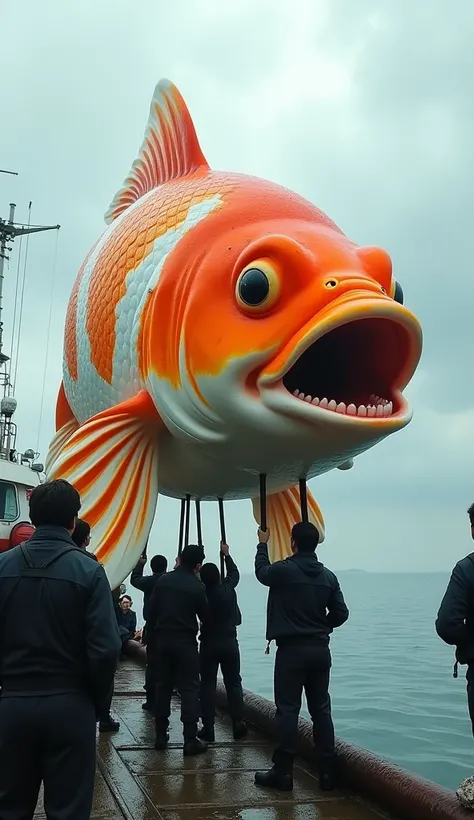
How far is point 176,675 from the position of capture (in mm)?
5621

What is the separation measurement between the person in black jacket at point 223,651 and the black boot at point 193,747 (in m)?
0.50

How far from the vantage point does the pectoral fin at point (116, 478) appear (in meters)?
4.38

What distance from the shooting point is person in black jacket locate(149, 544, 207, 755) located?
550cm

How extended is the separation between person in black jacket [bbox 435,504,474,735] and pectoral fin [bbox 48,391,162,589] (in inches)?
69.8

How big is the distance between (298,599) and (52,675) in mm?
2157

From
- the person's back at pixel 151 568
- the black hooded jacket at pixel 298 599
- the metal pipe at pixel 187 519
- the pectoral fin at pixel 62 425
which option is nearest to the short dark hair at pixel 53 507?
the black hooded jacket at pixel 298 599

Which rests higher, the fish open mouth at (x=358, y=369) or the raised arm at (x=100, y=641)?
the fish open mouth at (x=358, y=369)

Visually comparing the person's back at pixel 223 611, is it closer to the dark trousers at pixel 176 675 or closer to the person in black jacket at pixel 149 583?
the dark trousers at pixel 176 675

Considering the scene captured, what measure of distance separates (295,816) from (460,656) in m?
1.28

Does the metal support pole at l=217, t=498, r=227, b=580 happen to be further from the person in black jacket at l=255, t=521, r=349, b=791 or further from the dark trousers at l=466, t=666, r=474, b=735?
the dark trousers at l=466, t=666, r=474, b=735

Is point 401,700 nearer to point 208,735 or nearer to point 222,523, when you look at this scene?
point 208,735

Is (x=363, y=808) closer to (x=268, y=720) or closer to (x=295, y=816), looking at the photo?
(x=295, y=816)

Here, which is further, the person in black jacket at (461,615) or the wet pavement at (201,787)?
the wet pavement at (201,787)

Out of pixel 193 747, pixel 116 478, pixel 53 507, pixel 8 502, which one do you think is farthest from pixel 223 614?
pixel 8 502
